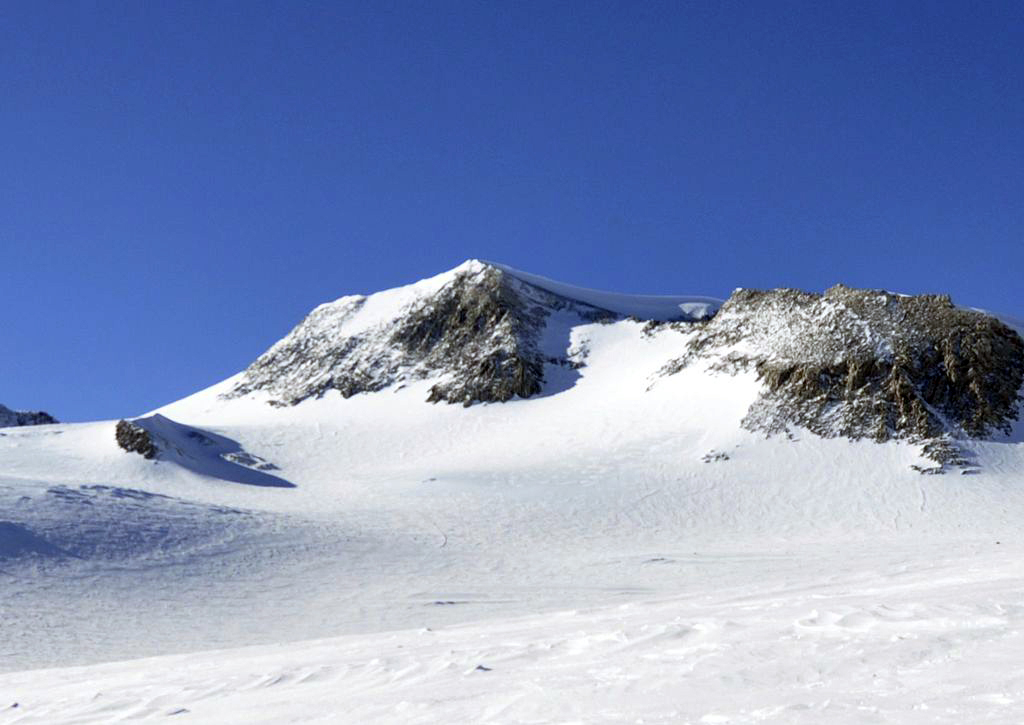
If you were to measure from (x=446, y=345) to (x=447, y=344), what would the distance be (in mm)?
96

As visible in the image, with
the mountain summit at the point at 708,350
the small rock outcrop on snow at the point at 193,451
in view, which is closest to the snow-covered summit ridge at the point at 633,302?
the mountain summit at the point at 708,350

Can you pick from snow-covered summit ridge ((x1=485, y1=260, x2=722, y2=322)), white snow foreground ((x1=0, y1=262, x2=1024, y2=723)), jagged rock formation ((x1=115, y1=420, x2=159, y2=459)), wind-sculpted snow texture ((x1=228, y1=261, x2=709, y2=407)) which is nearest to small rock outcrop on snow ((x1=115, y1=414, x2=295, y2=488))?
jagged rock formation ((x1=115, y1=420, x2=159, y2=459))

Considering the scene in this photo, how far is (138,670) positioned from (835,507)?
2580 cm

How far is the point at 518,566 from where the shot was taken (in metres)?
23.4

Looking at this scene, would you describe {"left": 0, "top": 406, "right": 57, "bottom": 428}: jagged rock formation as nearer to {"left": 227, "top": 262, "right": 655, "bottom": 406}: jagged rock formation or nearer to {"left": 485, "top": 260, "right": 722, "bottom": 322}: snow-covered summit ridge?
{"left": 227, "top": 262, "right": 655, "bottom": 406}: jagged rock formation

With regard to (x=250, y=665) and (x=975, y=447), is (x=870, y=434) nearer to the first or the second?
(x=975, y=447)

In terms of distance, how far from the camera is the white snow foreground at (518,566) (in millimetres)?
7414

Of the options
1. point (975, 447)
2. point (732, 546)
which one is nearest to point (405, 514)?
point (732, 546)

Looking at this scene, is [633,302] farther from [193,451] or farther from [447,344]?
[193,451]

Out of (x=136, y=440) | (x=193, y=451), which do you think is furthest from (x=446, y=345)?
(x=136, y=440)

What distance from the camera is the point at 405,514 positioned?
29797 mm

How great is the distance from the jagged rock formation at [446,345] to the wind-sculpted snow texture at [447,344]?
0.23ft

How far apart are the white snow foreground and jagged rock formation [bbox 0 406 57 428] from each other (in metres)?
12.1

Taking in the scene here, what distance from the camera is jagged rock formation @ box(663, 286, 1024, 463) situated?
39156 mm
